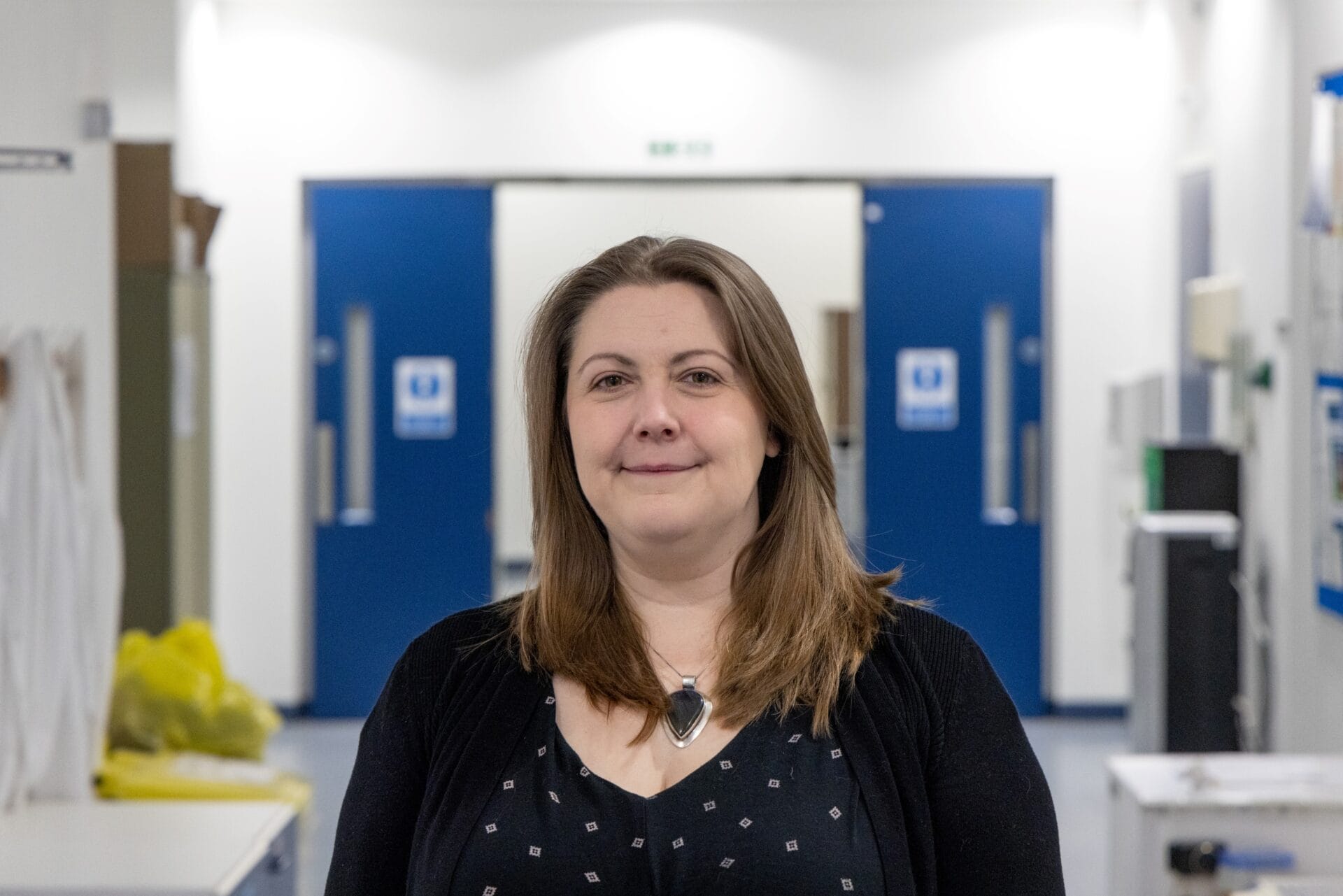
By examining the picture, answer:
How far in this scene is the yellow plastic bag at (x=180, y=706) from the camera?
13.1ft

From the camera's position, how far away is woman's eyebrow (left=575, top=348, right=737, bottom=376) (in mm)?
1587

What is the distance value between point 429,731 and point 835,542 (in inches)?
19.5

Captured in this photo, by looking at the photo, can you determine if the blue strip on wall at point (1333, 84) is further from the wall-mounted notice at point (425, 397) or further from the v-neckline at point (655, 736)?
the wall-mounted notice at point (425, 397)

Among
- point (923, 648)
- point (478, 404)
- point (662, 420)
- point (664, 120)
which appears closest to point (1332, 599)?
point (923, 648)

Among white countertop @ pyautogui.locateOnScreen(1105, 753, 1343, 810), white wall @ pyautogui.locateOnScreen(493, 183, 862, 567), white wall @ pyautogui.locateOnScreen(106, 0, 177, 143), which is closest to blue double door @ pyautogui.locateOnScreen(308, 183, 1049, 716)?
white wall @ pyautogui.locateOnScreen(106, 0, 177, 143)

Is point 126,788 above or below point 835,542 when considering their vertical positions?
below

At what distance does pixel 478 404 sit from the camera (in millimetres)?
6777

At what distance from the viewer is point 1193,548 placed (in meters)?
5.21

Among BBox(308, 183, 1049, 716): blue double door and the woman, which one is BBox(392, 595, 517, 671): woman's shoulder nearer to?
the woman

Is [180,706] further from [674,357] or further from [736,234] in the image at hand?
[736,234]

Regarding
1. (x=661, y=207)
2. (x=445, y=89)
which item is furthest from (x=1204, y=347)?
(x=661, y=207)

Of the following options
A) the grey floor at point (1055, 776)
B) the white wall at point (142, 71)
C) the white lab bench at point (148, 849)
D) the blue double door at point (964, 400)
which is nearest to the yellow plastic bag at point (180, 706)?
the grey floor at point (1055, 776)

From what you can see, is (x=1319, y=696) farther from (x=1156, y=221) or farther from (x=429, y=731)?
(x=429, y=731)

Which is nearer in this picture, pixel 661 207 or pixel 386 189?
pixel 386 189
